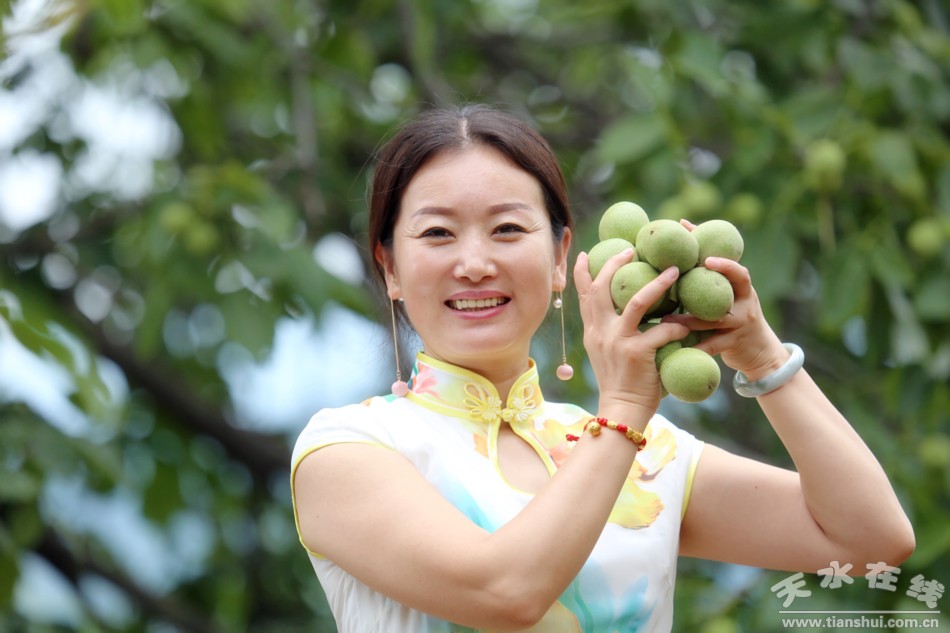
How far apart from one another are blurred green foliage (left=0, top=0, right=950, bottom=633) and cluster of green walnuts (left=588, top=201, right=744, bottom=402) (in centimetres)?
127

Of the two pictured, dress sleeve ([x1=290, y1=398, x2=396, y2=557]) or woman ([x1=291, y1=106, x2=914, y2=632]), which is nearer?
woman ([x1=291, y1=106, x2=914, y2=632])

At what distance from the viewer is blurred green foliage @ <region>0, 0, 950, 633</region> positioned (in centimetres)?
374

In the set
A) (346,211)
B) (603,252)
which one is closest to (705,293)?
(603,252)

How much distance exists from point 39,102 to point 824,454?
3.61 meters

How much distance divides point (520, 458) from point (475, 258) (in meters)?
0.29

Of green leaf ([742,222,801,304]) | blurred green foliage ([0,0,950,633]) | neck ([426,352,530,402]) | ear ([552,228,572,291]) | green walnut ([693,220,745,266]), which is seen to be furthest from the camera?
blurred green foliage ([0,0,950,633])

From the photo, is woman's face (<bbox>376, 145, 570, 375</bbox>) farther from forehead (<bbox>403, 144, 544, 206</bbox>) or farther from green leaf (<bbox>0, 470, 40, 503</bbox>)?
green leaf (<bbox>0, 470, 40, 503</bbox>)

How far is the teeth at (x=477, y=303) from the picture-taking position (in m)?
1.98

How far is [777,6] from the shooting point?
4121mm

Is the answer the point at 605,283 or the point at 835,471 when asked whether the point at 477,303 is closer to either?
the point at 605,283

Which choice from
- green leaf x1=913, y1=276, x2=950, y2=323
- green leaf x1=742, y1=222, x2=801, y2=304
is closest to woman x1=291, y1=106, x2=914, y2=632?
green leaf x1=742, y1=222, x2=801, y2=304

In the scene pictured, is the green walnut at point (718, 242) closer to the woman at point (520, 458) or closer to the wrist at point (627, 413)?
the woman at point (520, 458)

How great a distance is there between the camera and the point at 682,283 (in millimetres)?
1785

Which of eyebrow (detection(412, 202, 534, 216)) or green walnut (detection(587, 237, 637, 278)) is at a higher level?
green walnut (detection(587, 237, 637, 278))
